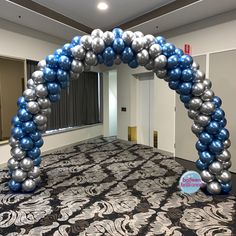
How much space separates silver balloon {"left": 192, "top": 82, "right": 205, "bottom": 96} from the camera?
3.00 metres

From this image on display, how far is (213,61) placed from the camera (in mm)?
4270

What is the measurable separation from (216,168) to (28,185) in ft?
8.84

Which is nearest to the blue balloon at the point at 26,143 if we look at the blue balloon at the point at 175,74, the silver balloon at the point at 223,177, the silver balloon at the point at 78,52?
the silver balloon at the point at 78,52

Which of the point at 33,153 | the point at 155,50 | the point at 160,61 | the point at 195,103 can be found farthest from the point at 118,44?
the point at 33,153

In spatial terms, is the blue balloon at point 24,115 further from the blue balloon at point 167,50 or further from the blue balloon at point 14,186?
the blue balloon at point 167,50

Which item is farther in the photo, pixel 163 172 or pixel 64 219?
pixel 163 172

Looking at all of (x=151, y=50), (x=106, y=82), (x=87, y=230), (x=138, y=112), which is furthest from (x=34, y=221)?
(x=106, y=82)

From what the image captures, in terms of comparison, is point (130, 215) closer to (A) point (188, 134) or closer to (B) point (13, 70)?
(A) point (188, 134)

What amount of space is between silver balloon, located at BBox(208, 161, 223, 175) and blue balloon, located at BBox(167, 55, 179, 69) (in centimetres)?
149

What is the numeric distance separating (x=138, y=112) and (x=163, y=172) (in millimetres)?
2790

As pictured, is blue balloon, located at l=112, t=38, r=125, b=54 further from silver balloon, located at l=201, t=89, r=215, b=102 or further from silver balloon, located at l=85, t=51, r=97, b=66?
silver balloon, located at l=201, t=89, r=215, b=102

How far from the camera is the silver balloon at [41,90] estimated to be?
306 cm

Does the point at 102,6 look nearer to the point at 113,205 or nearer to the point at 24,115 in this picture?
the point at 24,115

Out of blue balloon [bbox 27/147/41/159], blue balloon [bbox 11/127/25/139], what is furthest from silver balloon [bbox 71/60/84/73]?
blue balloon [bbox 27/147/41/159]
